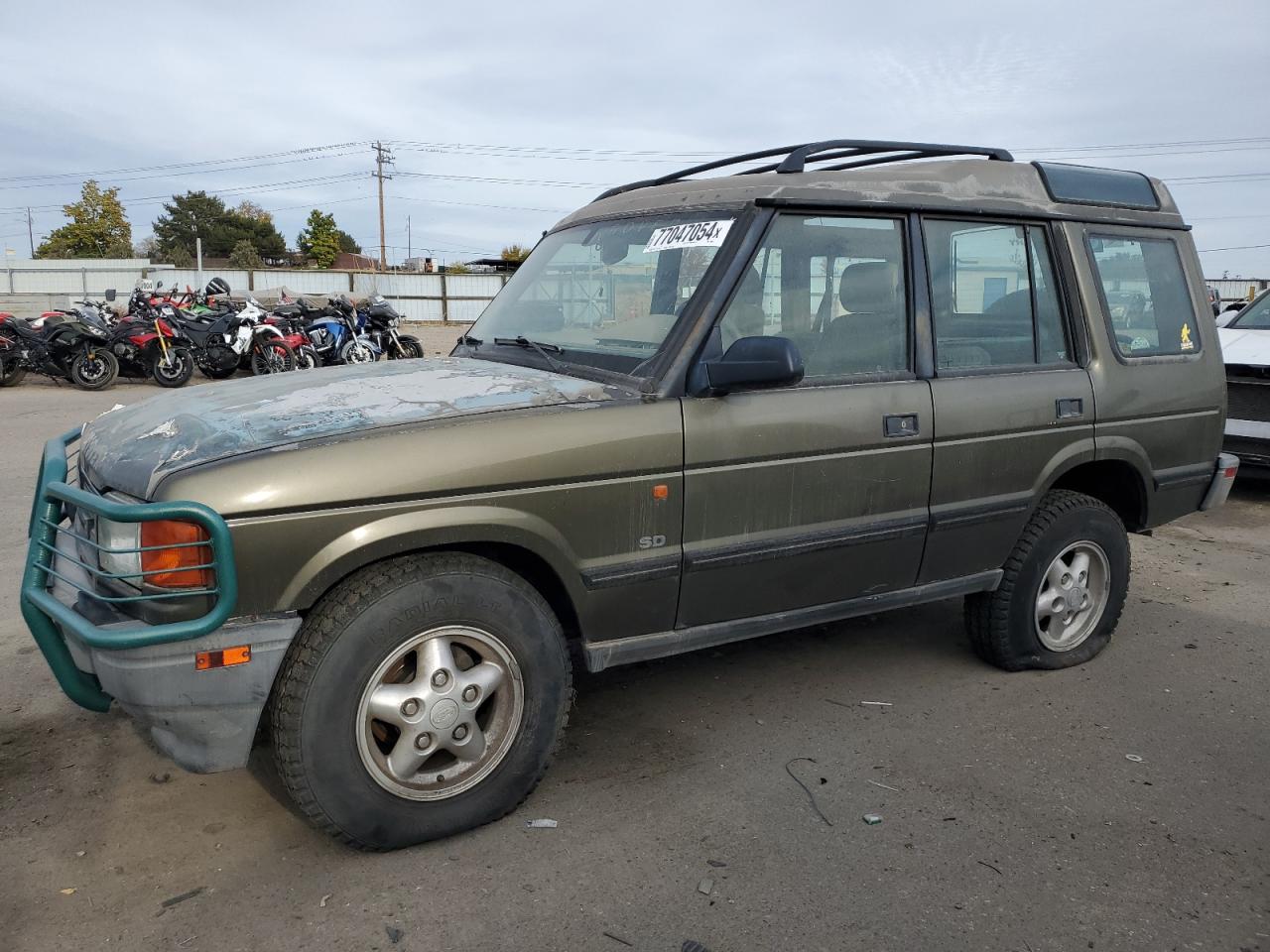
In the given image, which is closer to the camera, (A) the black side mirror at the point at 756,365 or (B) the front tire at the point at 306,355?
(A) the black side mirror at the point at 756,365

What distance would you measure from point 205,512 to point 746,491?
164cm

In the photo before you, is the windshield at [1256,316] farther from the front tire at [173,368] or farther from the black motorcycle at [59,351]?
the black motorcycle at [59,351]

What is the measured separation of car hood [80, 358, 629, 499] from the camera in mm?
2689

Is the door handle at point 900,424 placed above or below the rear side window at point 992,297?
below

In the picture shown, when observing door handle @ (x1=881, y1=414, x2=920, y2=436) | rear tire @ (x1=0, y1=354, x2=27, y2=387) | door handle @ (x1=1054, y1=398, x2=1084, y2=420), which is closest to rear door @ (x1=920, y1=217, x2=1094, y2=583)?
door handle @ (x1=1054, y1=398, x2=1084, y2=420)

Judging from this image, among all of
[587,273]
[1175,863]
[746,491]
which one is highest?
[587,273]

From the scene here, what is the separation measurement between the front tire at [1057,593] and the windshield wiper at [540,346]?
2050 mm

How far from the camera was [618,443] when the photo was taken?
2.98 meters

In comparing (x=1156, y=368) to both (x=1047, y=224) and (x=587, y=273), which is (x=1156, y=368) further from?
(x=587, y=273)

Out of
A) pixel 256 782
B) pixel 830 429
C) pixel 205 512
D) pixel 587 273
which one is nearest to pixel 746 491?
pixel 830 429

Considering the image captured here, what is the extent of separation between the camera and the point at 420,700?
2.78 meters

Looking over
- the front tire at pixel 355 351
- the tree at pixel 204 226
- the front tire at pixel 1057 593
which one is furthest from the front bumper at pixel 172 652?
the tree at pixel 204 226

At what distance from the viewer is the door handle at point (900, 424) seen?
3.50 metres

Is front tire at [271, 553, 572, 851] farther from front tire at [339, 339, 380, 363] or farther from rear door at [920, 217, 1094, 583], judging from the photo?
front tire at [339, 339, 380, 363]
